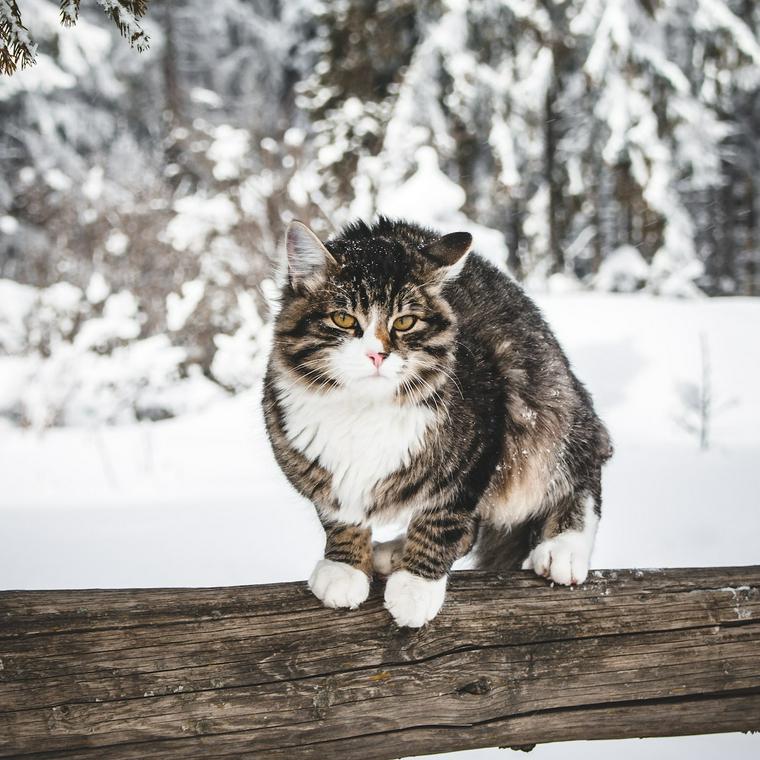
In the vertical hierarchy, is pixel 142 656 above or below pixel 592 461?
below

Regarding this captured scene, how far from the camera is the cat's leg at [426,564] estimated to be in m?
1.75

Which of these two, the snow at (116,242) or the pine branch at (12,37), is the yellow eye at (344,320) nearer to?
the pine branch at (12,37)

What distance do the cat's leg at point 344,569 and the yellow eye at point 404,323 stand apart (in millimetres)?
541

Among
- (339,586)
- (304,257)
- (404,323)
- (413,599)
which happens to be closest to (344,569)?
(339,586)

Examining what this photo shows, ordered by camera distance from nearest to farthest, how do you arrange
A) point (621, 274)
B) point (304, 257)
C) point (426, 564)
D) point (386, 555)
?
point (426, 564), point (304, 257), point (386, 555), point (621, 274)

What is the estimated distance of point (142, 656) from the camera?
1.63 meters

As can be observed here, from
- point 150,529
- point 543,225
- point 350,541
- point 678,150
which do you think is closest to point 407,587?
point 350,541

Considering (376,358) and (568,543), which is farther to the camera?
(568,543)

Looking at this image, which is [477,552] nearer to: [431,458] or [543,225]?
[431,458]

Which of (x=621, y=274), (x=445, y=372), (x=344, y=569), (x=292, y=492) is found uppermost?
(x=445, y=372)

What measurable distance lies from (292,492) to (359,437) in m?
1.60

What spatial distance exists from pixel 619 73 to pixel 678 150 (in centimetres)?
163

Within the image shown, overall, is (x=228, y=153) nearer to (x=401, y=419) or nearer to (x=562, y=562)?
(x=401, y=419)

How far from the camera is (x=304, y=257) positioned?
77.3 inches
